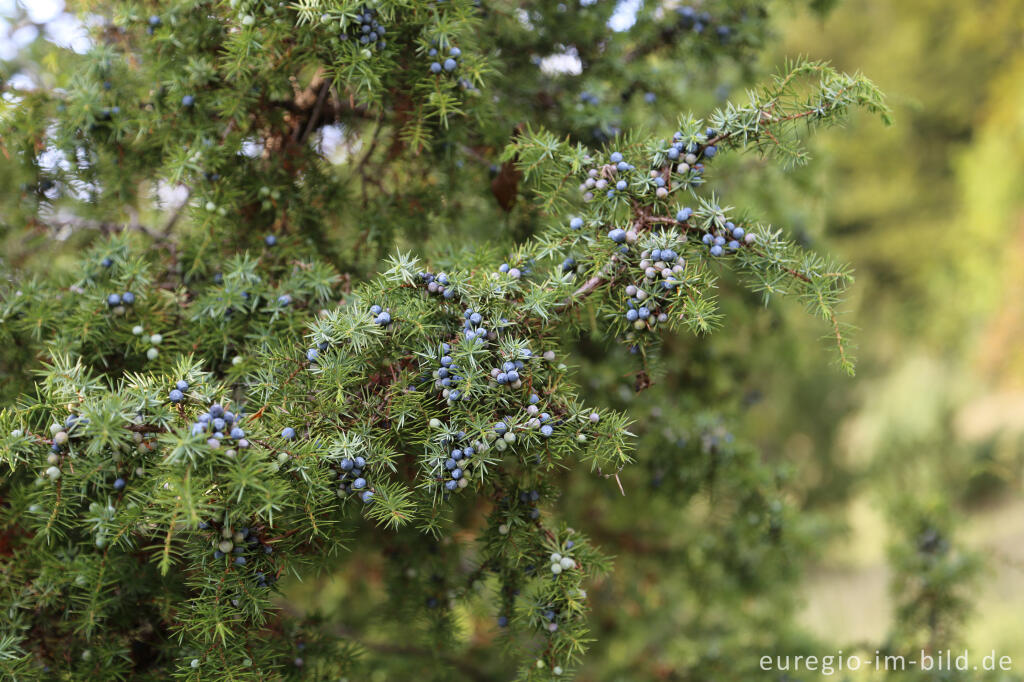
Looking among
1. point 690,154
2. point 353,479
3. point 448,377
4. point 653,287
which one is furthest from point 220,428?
point 690,154

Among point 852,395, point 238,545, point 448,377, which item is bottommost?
point 852,395

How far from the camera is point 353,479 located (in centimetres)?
109

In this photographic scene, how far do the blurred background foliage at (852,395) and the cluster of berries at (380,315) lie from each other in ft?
1.75

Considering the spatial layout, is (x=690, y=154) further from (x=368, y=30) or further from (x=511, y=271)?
(x=368, y=30)

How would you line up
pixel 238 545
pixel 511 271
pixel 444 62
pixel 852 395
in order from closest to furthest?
pixel 238 545 < pixel 511 271 < pixel 444 62 < pixel 852 395

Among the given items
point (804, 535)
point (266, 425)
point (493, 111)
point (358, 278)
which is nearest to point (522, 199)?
point (493, 111)

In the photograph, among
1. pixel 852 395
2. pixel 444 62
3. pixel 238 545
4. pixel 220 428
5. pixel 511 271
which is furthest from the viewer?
pixel 852 395

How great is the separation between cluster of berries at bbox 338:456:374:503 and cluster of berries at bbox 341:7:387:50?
0.76m

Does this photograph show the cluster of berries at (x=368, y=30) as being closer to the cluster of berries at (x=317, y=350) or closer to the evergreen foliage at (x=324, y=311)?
the evergreen foliage at (x=324, y=311)

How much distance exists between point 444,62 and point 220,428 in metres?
0.79

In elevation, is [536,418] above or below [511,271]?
below

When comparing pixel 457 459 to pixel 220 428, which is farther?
pixel 457 459

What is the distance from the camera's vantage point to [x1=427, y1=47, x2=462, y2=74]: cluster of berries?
1271mm

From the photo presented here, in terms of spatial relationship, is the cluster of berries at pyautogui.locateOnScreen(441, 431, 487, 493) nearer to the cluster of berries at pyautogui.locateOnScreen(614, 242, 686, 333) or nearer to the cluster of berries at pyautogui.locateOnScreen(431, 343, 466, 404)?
the cluster of berries at pyautogui.locateOnScreen(431, 343, 466, 404)
